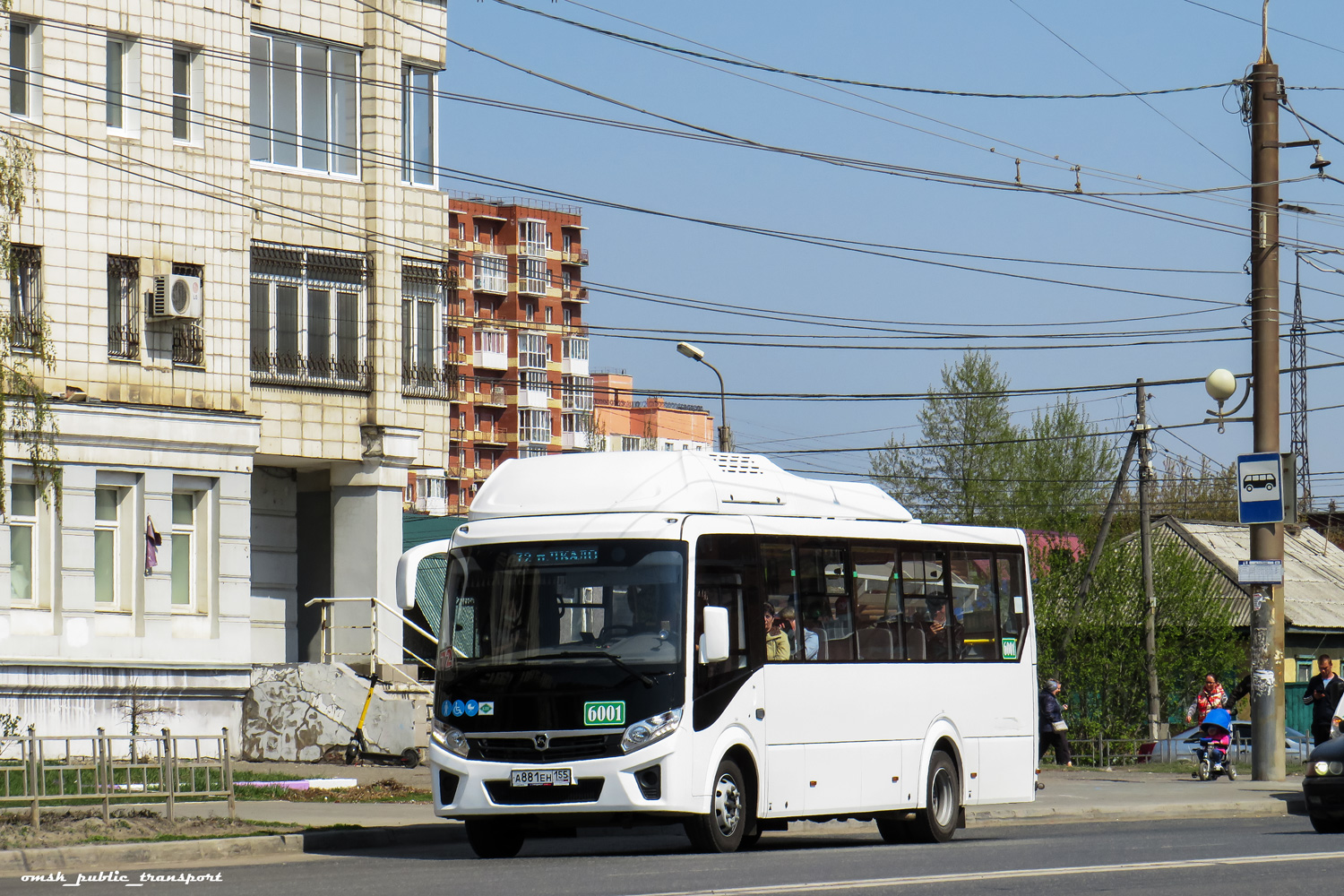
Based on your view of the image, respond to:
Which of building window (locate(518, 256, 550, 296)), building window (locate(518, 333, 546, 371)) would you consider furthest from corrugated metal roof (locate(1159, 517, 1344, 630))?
building window (locate(518, 333, 546, 371))

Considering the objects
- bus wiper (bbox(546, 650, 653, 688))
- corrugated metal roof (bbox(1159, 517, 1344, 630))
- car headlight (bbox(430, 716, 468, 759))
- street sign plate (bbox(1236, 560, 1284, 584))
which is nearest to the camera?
bus wiper (bbox(546, 650, 653, 688))

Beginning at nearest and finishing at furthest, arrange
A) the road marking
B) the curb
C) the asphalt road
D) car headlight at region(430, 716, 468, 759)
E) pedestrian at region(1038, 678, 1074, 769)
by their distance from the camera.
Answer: the road marking < the asphalt road < the curb < car headlight at region(430, 716, 468, 759) < pedestrian at region(1038, 678, 1074, 769)

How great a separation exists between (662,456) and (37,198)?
1441cm

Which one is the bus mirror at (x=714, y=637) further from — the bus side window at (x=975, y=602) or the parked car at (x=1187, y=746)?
the parked car at (x=1187, y=746)

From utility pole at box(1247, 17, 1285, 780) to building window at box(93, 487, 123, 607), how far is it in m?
16.1

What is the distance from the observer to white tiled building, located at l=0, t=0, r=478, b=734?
1115 inches

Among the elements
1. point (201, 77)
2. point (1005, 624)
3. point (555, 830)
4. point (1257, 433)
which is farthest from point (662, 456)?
point (201, 77)

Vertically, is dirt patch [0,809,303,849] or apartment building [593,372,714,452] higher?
apartment building [593,372,714,452]

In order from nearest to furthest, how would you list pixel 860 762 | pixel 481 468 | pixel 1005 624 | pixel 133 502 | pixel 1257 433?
pixel 860 762 → pixel 1005 624 → pixel 1257 433 → pixel 133 502 → pixel 481 468

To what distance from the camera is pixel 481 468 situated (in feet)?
417

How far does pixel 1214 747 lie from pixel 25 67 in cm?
1986

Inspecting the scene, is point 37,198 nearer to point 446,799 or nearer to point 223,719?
point 223,719

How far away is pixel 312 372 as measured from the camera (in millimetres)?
33094

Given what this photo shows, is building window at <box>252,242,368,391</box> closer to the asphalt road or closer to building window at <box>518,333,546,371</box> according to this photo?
the asphalt road
